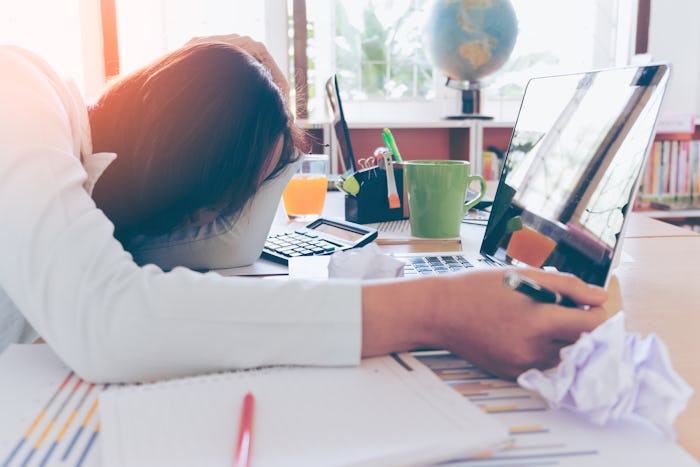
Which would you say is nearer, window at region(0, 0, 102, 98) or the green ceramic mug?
the green ceramic mug

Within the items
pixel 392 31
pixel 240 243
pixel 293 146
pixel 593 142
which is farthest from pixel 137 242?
pixel 392 31

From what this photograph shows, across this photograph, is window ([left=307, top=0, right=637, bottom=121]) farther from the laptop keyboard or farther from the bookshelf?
the laptop keyboard

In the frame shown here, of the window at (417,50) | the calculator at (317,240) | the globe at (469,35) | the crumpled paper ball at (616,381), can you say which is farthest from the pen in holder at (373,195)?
the window at (417,50)

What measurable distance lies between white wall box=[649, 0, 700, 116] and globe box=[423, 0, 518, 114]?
32.2 inches

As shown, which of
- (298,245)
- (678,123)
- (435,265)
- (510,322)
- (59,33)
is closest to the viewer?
(510,322)

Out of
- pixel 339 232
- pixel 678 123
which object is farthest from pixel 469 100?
pixel 339 232

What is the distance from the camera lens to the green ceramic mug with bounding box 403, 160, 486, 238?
1.02m

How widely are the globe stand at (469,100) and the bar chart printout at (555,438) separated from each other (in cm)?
206

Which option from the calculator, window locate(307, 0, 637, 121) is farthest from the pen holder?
window locate(307, 0, 637, 121)

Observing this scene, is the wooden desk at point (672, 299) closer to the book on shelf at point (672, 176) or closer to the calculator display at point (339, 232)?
Answer: the calculator display at point (339, 232)

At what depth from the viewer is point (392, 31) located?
2.65 meters

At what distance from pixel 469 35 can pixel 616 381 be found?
202cm

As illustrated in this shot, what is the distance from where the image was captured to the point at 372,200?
1.19 metres

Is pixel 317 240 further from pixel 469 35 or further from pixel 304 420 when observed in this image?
pixel 469 35
